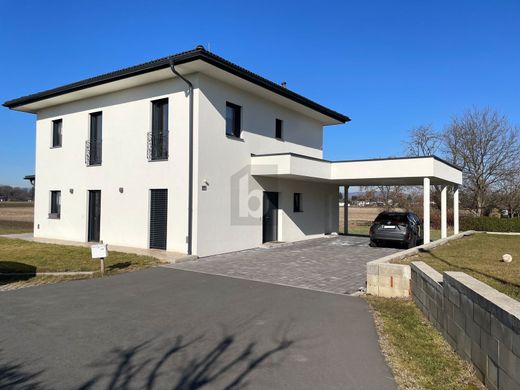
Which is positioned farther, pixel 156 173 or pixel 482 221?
pixel 482 221

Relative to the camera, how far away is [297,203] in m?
18.3

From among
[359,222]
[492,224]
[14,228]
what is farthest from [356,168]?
[359,222]

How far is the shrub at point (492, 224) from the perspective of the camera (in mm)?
25281

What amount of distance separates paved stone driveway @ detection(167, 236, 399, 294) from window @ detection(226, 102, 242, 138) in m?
4.38

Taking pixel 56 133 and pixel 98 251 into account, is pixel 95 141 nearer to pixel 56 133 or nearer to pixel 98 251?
pixel 56 133

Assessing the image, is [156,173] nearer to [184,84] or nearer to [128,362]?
[184,84]

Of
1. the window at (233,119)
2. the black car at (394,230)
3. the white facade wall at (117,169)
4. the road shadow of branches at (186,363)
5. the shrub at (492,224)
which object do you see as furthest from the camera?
the shrub at (492,224)

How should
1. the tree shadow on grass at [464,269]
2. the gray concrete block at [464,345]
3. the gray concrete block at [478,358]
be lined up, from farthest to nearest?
the tree shadow on grass at [464,269], the gray concrete block at [464,345], the gray concrete block at [478,358]

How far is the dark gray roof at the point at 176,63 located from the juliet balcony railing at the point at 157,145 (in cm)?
208

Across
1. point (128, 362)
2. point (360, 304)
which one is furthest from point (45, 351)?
point (360, 304)

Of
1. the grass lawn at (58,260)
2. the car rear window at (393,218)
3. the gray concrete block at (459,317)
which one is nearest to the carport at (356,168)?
the car rear window at (393,218)

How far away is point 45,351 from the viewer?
14.6 ft

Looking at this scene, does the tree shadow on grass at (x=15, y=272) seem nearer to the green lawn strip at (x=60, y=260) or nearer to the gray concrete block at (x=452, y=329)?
the green lawn strip at (x=60, y=260)

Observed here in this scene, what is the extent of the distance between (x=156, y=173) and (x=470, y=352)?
11.3 meters
